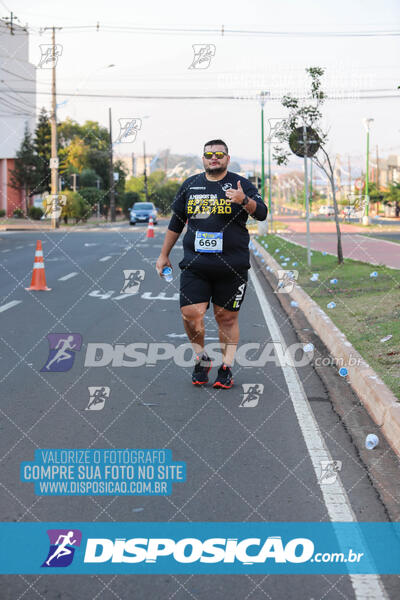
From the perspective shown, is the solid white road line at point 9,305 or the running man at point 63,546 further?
the solid white road line at point 9,305

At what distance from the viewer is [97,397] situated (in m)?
7.21

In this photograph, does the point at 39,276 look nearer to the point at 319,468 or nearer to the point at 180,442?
the point at 180,442

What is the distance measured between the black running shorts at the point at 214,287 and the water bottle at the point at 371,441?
1924mm

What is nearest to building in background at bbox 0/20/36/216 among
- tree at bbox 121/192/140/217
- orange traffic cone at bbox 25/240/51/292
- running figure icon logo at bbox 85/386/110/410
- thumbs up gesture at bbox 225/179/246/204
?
tree at bbox 121/192/140/217

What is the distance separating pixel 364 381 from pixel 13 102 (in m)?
64.6

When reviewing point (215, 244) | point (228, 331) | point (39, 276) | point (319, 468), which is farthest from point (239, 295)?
point (39, 276)

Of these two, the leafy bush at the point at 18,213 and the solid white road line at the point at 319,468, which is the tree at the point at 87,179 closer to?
the leafy bush at the point at 18,213

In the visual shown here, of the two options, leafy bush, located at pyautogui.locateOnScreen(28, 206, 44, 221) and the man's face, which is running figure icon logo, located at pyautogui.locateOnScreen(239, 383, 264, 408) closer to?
the man's face

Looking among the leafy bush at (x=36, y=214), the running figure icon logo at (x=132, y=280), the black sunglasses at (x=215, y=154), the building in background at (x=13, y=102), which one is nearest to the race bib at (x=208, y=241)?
the black sunglasses at (x=215, y=154)

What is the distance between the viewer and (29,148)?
71.9 m

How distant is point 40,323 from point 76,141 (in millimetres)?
93181

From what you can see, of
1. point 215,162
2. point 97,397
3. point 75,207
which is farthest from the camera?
point 75,207

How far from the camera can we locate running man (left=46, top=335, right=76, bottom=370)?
8812 mm

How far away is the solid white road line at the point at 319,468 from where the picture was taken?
374cm
